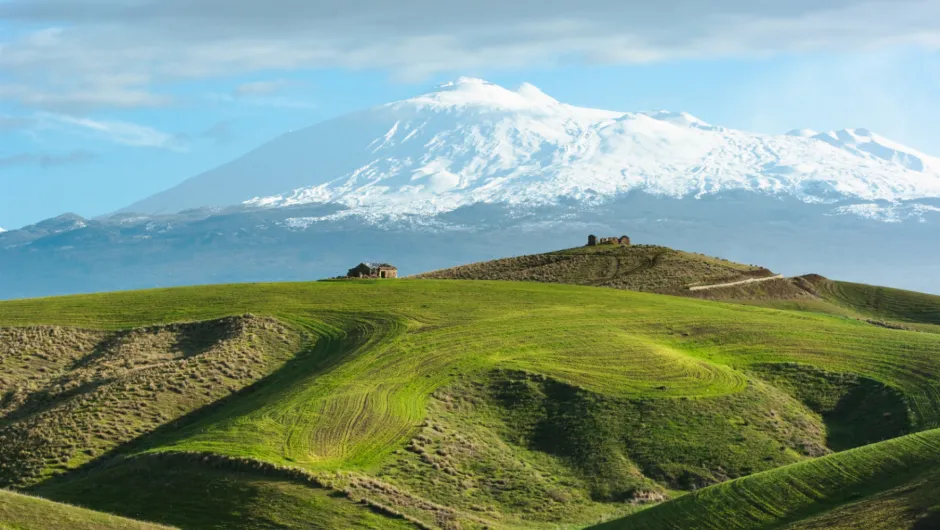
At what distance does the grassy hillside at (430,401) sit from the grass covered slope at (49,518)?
6353 millimetres

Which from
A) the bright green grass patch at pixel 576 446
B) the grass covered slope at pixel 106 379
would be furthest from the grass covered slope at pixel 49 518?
the bright green grass patch at pixel 576 446

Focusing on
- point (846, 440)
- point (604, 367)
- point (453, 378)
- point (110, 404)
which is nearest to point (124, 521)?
point (110, 404)

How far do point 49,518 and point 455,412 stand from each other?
2478 centimetres

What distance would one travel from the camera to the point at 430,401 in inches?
2525

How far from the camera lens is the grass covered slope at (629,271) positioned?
112312 millimetres

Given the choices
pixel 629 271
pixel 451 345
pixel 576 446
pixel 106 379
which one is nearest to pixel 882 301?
pixel 629 271

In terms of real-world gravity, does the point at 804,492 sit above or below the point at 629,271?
below

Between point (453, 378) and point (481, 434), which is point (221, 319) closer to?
point (453, 378)

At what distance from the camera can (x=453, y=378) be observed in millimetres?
67438

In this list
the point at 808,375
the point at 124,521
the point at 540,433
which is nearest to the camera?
the point at 124,521

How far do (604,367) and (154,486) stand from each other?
89.0ft

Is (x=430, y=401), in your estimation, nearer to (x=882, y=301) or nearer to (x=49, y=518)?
(x=49, y=518)

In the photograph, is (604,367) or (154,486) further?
(604,367)

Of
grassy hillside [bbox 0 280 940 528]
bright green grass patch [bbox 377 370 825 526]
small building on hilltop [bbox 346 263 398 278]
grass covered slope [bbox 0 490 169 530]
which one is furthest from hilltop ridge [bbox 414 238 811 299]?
grass covered slope [bbox 0 490 169 530]
